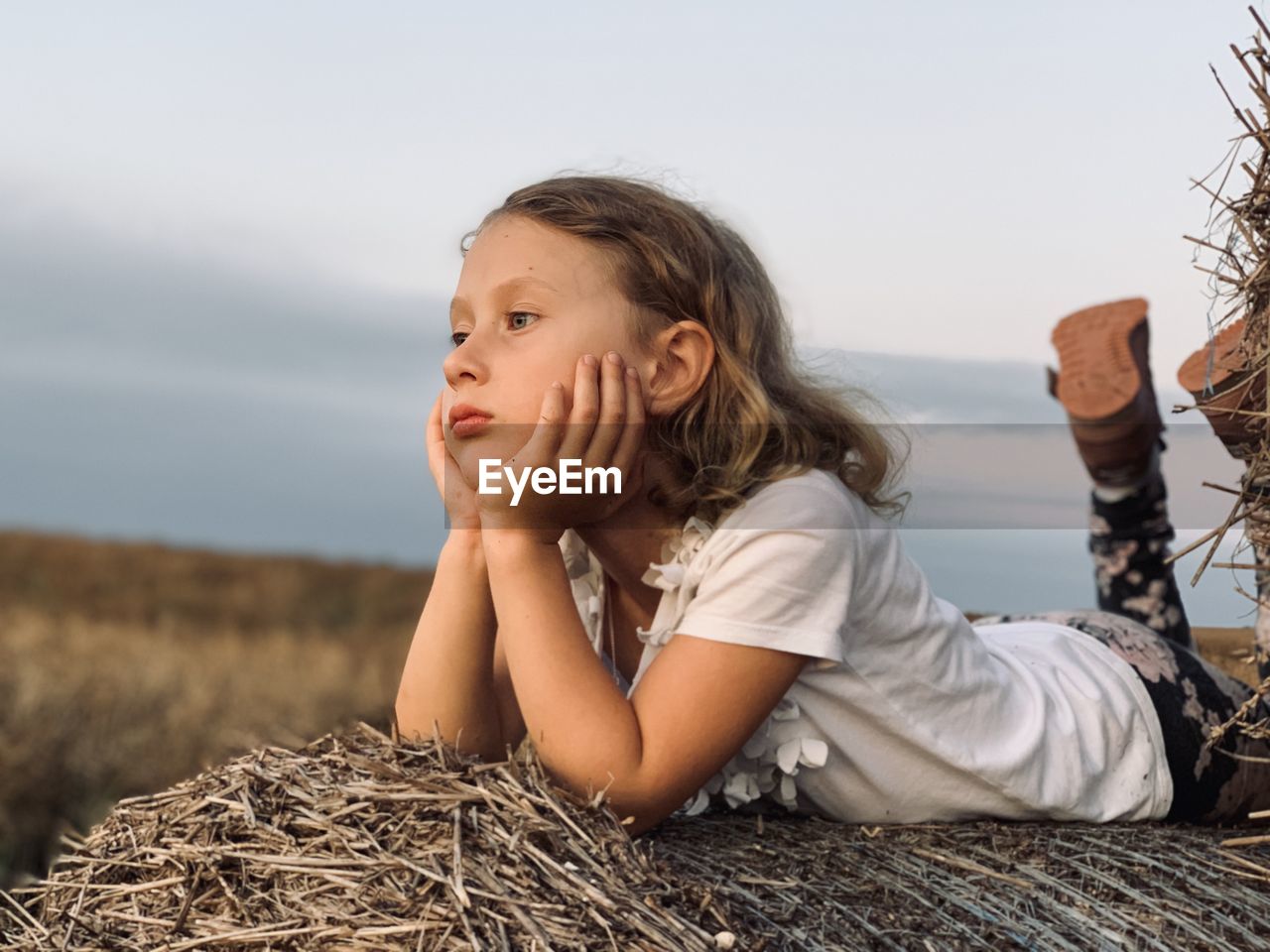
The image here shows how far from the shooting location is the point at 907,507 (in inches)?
84.2

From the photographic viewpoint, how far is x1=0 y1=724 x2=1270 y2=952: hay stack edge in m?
1.35

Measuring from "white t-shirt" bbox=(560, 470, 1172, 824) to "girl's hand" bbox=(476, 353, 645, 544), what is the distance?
18 centimetres

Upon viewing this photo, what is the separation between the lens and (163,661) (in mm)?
6734

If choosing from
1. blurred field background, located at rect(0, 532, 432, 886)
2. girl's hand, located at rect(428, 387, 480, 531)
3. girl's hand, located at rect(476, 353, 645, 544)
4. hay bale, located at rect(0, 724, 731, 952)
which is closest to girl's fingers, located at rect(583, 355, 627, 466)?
girl's hand, located at rect(476, 353, 645, 544)

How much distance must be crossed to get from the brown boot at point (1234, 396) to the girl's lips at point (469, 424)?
95 cm

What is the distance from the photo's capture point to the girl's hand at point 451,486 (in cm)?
198

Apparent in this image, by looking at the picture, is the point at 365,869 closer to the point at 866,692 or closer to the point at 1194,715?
the point at 866,692

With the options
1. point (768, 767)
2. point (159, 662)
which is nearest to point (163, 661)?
point (159, 662)

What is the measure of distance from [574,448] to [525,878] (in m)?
0.56

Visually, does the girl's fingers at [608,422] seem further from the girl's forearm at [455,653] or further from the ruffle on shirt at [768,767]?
the ruffle on shirt at [768,767]

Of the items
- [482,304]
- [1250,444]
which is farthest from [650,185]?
[1250,444]

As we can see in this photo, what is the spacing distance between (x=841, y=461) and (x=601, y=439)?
0.46 metres

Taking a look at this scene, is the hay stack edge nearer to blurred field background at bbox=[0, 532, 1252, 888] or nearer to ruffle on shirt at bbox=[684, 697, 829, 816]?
ruffle on shirt at bbox=[684, 697, 829, 816]

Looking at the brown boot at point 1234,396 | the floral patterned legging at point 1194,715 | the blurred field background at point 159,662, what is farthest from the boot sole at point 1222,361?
the blurred field background at point 159,662
